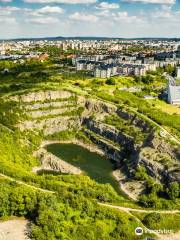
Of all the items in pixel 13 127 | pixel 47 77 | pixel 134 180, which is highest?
pixel 47 77

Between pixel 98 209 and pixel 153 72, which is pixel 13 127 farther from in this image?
pixel 153 72

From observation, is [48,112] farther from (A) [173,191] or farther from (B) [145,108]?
(A) [173,191]

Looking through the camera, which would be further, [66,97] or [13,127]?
[66,97]

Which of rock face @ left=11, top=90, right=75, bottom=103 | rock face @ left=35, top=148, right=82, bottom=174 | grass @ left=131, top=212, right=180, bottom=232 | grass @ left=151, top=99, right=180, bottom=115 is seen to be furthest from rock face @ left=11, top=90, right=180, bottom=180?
grass @ left=131, top=212, right=180, bottom=232

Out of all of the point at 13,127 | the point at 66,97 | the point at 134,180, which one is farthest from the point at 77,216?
the point at 66,97

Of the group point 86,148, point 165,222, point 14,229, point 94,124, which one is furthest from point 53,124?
point 165,222
